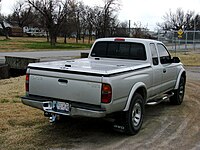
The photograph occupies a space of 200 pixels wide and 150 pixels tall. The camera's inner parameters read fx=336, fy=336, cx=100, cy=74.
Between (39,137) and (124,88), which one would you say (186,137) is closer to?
(124,88)

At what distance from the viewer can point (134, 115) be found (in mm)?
6379

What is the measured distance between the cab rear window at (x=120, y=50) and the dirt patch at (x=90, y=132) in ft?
4.87

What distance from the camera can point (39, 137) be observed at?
598cm

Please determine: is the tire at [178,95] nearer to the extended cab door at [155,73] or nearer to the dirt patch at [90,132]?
the dirt patch at [90,132]

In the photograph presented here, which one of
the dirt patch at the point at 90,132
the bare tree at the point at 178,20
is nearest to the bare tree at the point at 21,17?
the bare tree at the point at 178,20

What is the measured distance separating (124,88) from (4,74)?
39.7ft

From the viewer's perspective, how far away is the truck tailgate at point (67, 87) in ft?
17.9

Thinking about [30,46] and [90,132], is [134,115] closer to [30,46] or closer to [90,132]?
[90,132]

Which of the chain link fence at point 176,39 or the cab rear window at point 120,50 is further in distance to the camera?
the chain link fence at point 176,39

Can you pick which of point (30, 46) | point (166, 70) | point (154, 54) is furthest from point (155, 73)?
point (30, 46)

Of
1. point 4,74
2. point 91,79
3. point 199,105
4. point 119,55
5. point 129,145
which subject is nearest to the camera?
point 91,79

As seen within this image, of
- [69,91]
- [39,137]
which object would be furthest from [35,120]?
[69,91]

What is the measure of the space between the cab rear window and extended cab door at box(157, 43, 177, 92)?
637 millimetres

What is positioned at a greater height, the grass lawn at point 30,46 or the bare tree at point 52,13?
the bare tree at point 52,13
